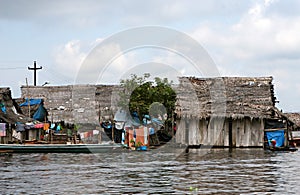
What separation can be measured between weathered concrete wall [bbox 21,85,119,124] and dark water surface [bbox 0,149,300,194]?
10.5 m

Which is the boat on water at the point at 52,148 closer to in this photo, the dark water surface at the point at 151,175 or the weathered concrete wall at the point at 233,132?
the dark water surface at the point at 151,175

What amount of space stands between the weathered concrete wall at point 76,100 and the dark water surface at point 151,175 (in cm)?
1054

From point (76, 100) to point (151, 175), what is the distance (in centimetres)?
2000

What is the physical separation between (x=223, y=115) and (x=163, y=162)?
337 inches

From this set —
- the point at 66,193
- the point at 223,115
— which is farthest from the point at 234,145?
the point at 66,193

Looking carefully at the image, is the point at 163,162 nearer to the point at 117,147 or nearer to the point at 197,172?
the point at 197,172

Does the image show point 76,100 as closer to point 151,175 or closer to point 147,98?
point 147,98

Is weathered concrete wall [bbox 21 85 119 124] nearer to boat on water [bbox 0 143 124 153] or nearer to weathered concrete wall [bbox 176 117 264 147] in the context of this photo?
boat on water [bbox 0 143 124 153]

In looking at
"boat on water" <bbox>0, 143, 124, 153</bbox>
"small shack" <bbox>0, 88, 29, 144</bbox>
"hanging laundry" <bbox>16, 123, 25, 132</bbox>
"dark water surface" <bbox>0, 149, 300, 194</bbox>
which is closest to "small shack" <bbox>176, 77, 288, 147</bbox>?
"boat on water" <bbox>0, 143, 124, 153</bbox>

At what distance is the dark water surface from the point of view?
13.9 meters

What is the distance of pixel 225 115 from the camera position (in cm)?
2909

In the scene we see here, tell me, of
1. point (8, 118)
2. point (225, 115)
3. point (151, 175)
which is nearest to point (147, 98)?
point (225, 115)

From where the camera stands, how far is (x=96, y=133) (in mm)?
30469

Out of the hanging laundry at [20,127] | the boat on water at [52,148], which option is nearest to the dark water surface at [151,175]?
the boat on water at [52,148]
